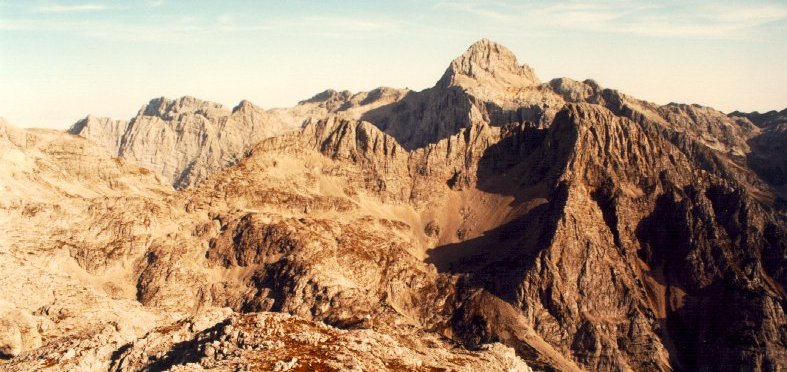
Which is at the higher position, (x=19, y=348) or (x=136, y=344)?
(x=136, y=344)

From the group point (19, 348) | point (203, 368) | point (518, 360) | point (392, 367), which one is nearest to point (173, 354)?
point (203, 368)

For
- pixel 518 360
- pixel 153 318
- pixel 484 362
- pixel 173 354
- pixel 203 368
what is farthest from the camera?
pixel 153 318

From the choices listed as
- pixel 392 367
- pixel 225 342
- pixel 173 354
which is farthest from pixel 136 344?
pixel 392 367

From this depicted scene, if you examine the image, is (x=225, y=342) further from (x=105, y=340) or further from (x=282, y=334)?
(x=105, y=340)

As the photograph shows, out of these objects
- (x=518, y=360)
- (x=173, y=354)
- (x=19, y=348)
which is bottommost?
(x=19, y=348)

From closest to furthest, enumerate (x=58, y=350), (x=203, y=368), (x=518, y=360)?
(x=203, y=368)
(x=58, y=350)
(x=518, y=360)

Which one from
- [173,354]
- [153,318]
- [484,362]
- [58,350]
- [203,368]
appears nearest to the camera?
[203,368]

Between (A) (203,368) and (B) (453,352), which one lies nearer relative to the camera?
(A) (203,368)

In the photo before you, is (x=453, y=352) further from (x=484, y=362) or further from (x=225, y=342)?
(x=225, y=342)

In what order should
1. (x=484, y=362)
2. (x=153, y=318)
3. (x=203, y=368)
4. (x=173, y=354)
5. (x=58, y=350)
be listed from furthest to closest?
(x=153, y=318) → (x=484, y=362) → (x=58, y=350) → (x=173, y=354) → (x=203, y=368)

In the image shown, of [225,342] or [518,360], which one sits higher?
[225,342]
